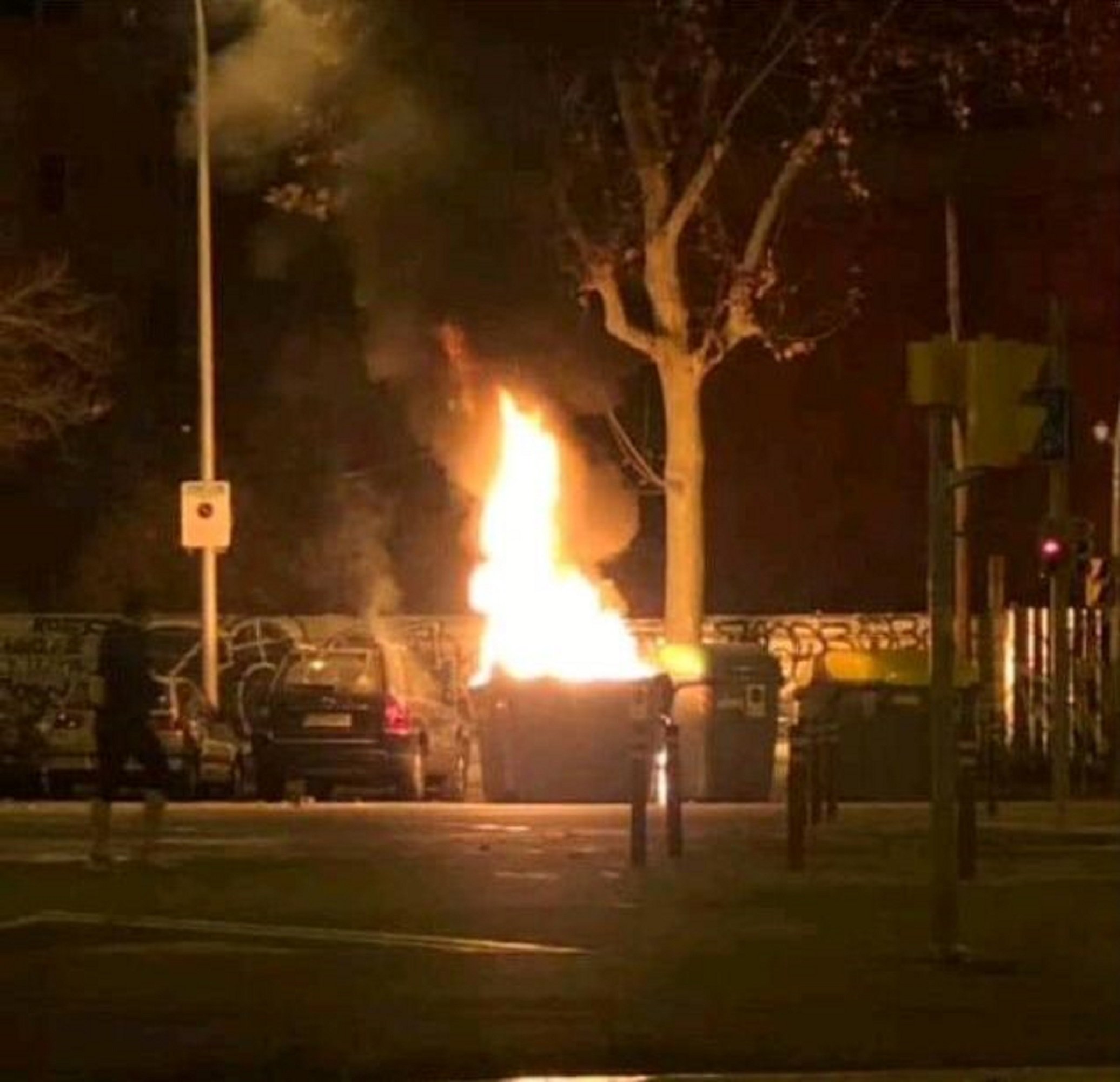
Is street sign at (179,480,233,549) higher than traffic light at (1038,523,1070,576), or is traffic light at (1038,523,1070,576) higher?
street sign at (179,480,233,549)

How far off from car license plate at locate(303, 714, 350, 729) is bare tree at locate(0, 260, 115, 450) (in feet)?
22.5

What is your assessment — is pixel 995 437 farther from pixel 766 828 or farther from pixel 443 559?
pixel 443 559

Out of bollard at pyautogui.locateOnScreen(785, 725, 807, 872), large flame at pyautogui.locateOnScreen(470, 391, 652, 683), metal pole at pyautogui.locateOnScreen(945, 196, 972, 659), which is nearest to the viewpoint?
bollard at pyautogui.locateOnScreen(785, 725, 807, 872)

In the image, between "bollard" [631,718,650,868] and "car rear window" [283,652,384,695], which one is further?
"car rear window" [283,652,384,695]

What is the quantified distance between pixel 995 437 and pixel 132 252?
34085mm

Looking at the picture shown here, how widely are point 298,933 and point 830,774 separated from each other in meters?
8.66

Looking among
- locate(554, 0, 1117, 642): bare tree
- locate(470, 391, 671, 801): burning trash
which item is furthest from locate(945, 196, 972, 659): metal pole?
locate(470, 391, 671, 801): burning trash

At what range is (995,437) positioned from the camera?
12.6m

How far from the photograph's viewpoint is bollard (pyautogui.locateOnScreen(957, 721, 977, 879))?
1608cm

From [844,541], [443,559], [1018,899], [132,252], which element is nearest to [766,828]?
[1018,899]

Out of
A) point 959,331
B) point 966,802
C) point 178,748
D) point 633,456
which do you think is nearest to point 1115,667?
point 633,456

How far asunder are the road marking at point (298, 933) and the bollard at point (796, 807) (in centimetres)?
402

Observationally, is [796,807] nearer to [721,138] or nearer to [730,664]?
[730,664]

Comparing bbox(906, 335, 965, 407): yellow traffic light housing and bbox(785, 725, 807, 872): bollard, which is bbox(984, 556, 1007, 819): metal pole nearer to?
bbox(785, 725, 807, 872): bollard
